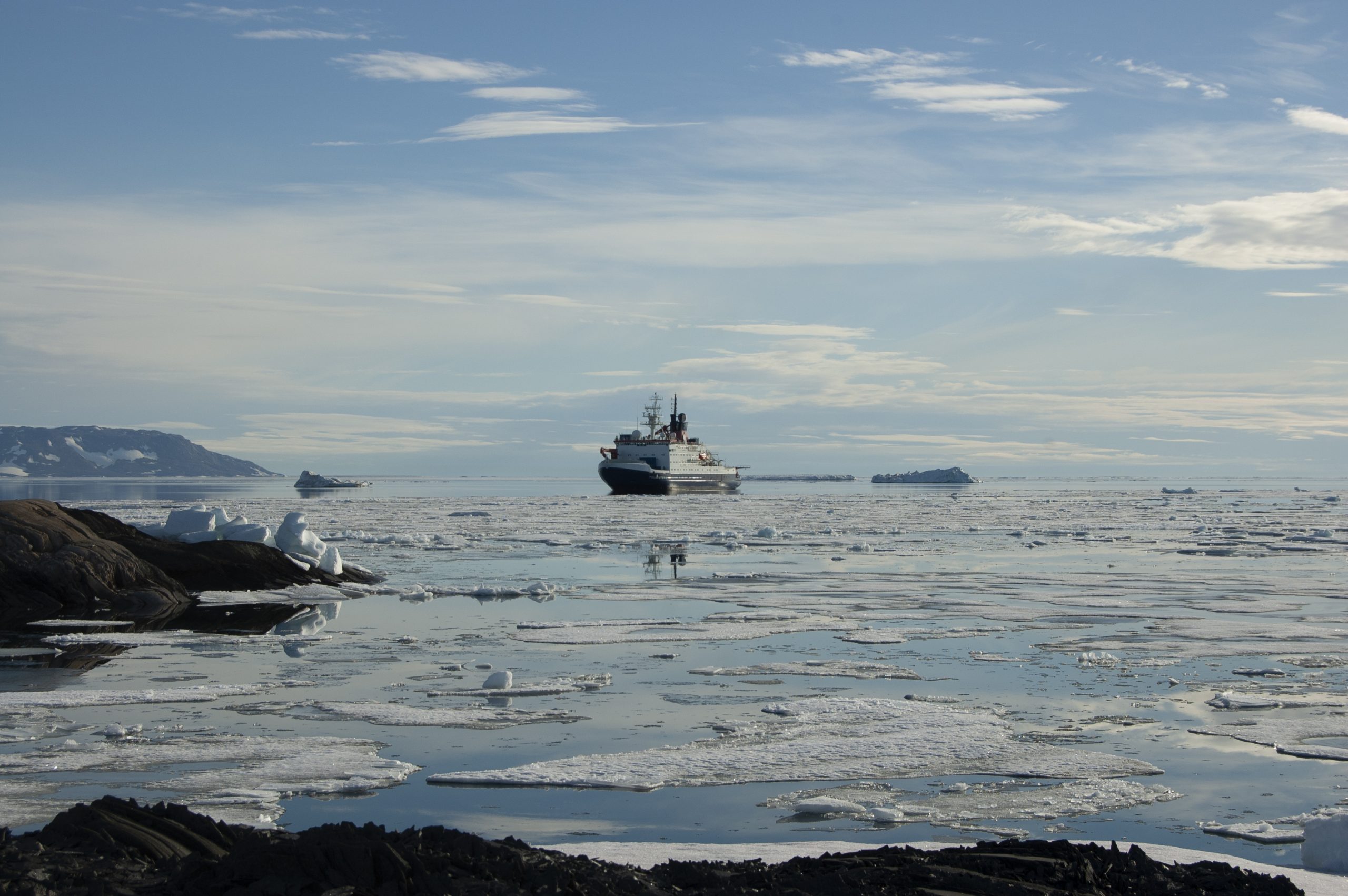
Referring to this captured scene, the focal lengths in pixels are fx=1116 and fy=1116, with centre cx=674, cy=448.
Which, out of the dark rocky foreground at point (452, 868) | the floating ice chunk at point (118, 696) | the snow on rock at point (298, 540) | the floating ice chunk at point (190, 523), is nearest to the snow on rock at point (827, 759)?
the dark rocky foreground at point (452, 868)

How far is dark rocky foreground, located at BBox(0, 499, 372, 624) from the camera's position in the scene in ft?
42.6

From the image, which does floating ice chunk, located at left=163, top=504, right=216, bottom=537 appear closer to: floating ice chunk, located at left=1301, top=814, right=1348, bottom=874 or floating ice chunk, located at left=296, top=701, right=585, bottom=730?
floating ice chunk, located at left=296, top=701, right=585, bottom=730

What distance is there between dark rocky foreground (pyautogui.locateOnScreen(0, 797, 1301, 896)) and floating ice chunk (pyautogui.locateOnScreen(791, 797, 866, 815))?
926 mm

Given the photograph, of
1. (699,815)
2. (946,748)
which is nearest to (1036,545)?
(946,748)

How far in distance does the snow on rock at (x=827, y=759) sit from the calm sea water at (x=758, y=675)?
0.46ft

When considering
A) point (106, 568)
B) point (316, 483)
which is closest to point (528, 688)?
point (106, 568)

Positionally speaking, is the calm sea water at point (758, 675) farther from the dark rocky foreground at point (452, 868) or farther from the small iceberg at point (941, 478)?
the small iceberg at point (941, 478)

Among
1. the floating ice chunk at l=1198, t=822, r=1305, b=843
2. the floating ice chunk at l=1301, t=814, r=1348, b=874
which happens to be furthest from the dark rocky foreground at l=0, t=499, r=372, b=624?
the floating ice chunk at l=1301, t=814, r=1348, b=874

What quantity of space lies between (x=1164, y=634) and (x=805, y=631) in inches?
135

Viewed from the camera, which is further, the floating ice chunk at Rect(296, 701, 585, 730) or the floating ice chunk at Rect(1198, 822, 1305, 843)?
the floating ice chunk at Rect(296, 701, 585, 730)

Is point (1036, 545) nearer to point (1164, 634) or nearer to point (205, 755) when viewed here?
point (1164, 634)

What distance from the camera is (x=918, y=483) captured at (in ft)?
481

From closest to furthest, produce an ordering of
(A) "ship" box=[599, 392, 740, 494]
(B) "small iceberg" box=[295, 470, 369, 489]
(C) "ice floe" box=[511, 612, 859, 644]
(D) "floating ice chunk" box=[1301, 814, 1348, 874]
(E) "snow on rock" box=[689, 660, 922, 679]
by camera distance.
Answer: (D) "floating ice chunk" box=[1301, 814, 1348, 874] < (E) "snow on rock" box=[689, 660, 922, 679] < (C) "ice floe" box=[511, 612, 859, 644] < (A) "ship" box=[599, 392, 740, 494] < (B) "small iceberg" box=[295, 470, 369, 489]

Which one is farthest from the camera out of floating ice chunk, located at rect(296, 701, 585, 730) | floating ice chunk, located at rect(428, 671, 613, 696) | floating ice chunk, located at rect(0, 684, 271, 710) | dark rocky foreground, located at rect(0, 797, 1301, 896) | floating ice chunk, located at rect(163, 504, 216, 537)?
floating ice chunk, located at rect(163, 504, 216, 537)
